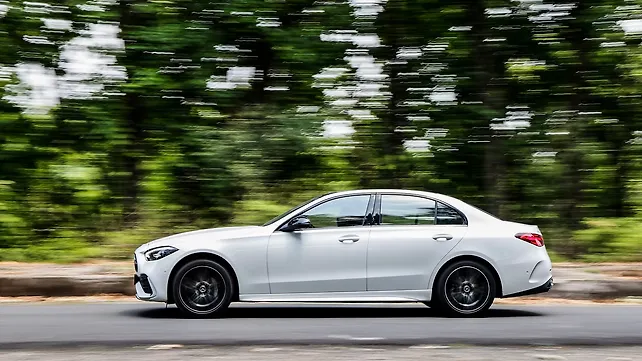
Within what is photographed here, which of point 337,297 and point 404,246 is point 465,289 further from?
point 337,297

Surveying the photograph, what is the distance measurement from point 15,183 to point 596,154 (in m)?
11.6

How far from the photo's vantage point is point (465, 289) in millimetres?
10844

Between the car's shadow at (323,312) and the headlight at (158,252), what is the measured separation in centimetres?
75

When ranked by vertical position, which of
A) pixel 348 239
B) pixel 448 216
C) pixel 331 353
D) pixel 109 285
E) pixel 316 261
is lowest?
pixel 331 353

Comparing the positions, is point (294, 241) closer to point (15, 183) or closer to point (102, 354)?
point (102, 354)

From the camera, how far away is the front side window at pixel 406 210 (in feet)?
35.8

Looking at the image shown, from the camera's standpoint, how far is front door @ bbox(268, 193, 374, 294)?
10617 mm

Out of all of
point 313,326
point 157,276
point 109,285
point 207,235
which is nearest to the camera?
point 313,326

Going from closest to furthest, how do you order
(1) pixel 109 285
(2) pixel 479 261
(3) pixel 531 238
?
(2) pixel 479 261 < (3) pixel 531 238 < (1) pixel 109 285

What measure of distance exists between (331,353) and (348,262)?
8.49 feet

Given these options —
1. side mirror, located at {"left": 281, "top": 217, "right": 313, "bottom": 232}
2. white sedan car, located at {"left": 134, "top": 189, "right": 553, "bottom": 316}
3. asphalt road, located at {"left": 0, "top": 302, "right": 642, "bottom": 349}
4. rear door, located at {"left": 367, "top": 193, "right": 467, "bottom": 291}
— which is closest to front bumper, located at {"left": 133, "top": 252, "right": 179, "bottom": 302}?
white sedan car, located at {"left": 134, "top": 189, "right": 553, "bottom": 316}

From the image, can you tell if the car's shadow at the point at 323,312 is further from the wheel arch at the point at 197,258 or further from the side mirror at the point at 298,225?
the side mirror at the point at 298,225

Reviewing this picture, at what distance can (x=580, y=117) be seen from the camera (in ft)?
59.3

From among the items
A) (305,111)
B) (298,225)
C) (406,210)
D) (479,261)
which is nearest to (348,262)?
(298,225)
